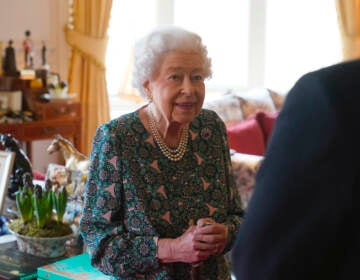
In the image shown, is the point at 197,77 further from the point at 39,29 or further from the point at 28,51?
the point at 39,29

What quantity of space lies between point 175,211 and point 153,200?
0.22 ft

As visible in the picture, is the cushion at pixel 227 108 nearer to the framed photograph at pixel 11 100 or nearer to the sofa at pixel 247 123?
the sofa at pixel 247 123

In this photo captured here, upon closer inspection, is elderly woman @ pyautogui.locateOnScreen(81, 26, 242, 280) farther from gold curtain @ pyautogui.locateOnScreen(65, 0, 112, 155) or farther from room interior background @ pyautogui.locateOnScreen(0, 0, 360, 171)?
room interior background @ pyautogui.locateOnScreen(0, 0, 360, 171)

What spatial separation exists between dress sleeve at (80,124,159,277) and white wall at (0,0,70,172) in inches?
137

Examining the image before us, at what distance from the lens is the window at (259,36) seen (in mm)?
6125

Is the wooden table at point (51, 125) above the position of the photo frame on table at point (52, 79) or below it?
below

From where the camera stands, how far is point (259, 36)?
6.37 meters

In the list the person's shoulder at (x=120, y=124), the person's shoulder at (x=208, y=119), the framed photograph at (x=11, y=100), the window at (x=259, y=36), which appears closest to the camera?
the person's shoulder at (x=120, y=124)

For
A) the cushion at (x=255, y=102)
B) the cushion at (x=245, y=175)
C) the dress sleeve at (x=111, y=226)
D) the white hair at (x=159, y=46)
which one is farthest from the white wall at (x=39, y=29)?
the dress sleeve at (x=111, y=226)

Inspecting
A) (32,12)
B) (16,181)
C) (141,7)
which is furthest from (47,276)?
(141,7)

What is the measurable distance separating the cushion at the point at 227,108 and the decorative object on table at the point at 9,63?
1.46 metres

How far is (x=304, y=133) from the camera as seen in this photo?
67 centimetres

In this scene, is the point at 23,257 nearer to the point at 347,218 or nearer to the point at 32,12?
the point at 347,218

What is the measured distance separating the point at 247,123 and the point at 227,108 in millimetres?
354
